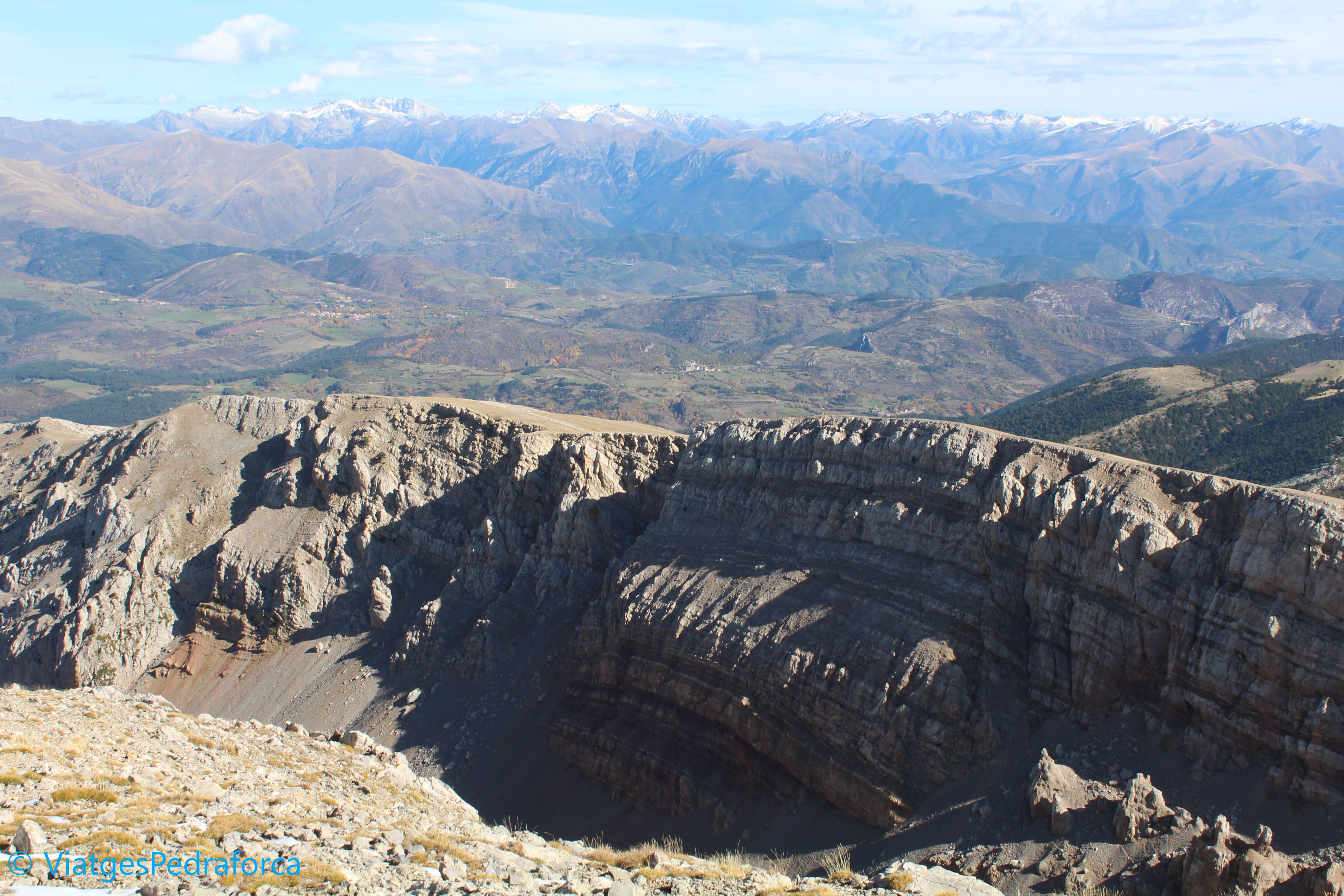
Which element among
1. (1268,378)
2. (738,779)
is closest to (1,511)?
(738,779)

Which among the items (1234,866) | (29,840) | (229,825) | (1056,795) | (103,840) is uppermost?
(29,840)

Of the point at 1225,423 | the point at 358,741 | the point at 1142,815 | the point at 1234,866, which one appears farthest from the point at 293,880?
the point at 1225,423

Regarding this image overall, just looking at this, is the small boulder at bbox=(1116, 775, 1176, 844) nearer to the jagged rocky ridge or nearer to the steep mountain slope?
the jagged rocky ridge

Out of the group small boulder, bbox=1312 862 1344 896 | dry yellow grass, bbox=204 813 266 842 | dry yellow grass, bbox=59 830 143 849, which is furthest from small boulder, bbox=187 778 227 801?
small boulder, bbox=1312 862 1344 896

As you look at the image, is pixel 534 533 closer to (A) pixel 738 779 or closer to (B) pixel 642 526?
(B) pixel 642 526

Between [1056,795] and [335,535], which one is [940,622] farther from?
[335,535]

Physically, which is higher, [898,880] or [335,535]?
[898,880]
